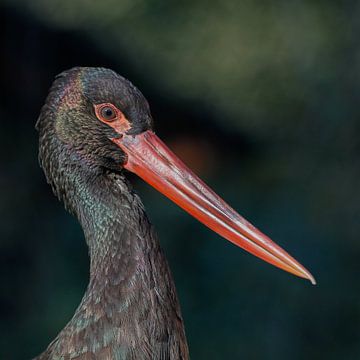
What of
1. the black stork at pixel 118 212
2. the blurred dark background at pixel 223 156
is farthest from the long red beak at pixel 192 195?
the blurred dark background at pixel 223 156

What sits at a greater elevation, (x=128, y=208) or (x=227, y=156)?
(x=227, y=156)

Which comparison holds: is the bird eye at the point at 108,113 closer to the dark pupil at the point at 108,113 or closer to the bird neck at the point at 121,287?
the dark pupil at the point at 108,113

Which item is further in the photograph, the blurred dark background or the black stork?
the blurred dark background

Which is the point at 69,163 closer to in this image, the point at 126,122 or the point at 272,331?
the point at 126,122

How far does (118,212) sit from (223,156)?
604cm

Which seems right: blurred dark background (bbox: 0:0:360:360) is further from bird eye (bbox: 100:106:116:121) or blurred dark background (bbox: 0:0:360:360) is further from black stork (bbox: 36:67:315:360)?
bird eye (bbox: 100:106:116:121)

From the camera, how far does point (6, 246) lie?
6.50 metres

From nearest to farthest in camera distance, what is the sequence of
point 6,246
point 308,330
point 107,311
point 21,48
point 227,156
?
point 107,311, point 308,330, point 6,246, point 21,48, point 227,156

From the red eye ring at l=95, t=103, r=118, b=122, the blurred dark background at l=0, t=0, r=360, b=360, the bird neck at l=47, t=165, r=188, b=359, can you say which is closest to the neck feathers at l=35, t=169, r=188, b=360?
the bird neck at l=47, t=165, r=188, b=359

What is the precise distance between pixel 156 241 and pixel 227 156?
239 inches

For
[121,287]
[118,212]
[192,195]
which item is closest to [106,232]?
[118,212]

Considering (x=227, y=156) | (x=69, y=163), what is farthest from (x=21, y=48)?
(x=69, y=163)

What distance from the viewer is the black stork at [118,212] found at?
9.50ft

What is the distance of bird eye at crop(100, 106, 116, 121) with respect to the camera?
117 inches
